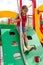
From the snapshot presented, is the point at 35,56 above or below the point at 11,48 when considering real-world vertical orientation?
below

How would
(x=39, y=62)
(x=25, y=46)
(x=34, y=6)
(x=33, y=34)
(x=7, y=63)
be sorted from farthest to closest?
(x=34, y=6), (x=33, y=34), (x=25, y=46), (x=39, y=62), (x=7, y=63)

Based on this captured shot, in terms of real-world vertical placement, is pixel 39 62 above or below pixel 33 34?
below

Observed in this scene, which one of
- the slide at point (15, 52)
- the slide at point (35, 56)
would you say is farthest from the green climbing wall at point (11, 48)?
the slide at point (35, 56)

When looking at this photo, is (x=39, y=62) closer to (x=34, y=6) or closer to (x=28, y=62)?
(x=28, y=62)

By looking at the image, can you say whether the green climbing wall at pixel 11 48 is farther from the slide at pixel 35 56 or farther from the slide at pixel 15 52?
the slide at pixel 35 56

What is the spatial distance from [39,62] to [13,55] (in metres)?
0.37

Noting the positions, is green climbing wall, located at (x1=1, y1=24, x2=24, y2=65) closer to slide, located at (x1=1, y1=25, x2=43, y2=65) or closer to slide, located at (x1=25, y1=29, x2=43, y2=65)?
slide, located at (x1=1, y1=25, x2=43, y2=65)

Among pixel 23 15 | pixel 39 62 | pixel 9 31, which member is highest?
pixel 23 15

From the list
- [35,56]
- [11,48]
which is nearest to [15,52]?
[11,48]

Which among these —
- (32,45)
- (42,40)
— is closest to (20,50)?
(32,45)

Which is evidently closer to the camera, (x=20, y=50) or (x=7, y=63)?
(x=7, y=63)

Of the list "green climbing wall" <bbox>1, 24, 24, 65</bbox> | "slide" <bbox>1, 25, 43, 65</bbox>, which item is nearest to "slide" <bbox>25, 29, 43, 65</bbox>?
"slide" <bbox>1, 25, 43, 65</bbox>

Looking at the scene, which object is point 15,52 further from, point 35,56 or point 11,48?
point 35,56

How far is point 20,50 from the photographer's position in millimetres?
2643
